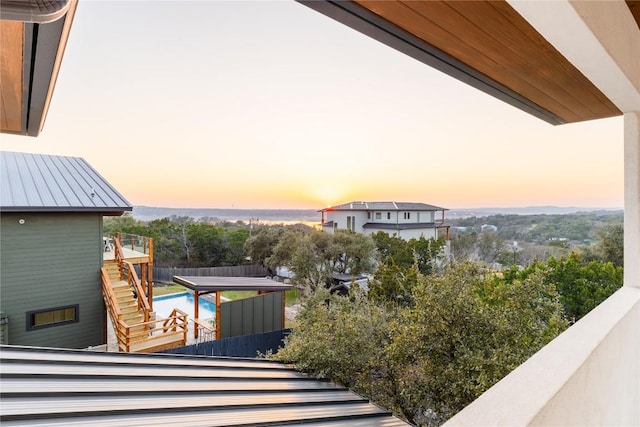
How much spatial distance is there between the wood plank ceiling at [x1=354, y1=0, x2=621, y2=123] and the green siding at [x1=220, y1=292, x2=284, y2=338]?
20.3ft

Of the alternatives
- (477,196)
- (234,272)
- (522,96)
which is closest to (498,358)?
(522,96)

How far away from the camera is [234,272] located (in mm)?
14539

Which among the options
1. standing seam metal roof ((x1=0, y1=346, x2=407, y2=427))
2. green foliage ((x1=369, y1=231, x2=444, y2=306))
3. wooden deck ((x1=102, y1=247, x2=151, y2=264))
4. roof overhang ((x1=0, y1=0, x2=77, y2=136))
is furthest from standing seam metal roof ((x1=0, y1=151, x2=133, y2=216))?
green foliage ((x1=369, y1=231, x2=444, y2=306))

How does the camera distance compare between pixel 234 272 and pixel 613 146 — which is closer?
pixel 613 146

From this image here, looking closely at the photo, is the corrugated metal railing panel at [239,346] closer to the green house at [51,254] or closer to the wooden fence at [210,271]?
the green house at [51,254]

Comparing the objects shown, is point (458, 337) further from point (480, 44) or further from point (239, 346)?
point (239, 346)

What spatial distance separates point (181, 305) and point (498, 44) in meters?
11.2

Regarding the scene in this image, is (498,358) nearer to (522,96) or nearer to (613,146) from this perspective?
(522,96)

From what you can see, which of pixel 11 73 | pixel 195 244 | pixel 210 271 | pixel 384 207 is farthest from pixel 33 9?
pixel 384 207

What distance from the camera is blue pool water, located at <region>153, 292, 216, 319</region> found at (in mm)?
9906

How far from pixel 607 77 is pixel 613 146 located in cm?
1080

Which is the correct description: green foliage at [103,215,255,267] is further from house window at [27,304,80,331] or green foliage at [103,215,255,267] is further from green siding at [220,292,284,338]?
green siding at [220,292,284,338]

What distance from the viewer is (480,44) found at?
157 centimetres

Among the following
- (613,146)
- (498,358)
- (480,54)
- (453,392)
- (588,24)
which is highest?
(613,146)
